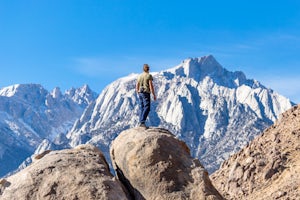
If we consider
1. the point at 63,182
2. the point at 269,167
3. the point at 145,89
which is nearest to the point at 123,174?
the point at 63,182

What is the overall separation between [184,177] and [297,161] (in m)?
31.7

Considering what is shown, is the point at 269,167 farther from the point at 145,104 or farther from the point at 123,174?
the point at 123,174

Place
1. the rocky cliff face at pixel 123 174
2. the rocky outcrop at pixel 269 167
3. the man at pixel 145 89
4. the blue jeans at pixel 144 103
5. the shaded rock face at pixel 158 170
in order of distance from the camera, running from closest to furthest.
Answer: the rocky cliff face at pixel 123 174, the shaded rock face at pixel 158 170, the man at pixel 145 89, the blue jeans at pixel 144 103, the rocky outcrop at pixel 269 167

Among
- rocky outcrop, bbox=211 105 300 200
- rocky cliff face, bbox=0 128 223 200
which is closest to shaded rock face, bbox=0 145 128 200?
rocky cliff face, bbox=0 128 223 200

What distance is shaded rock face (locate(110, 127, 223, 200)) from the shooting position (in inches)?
Result: 858

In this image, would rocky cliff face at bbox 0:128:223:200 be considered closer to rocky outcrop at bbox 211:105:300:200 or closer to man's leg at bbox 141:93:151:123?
man's leg at bbox 141:93:151:123

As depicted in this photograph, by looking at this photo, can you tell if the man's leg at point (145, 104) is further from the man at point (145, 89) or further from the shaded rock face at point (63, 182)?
the shaded rock face at point (63, 182)

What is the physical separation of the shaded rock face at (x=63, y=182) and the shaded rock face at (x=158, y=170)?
64.6 inches

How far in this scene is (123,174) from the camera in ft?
75.2

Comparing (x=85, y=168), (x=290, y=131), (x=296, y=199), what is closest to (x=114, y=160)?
(x=85, y=168)

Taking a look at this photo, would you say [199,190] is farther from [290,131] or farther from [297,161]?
[290,131]

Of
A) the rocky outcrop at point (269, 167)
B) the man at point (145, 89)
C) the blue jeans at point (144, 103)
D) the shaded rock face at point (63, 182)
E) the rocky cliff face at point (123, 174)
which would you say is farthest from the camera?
the rocky outcrop at point (269, 167)

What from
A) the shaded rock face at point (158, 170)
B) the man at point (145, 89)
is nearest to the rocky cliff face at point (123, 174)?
the shaded rock face at point (158, 170)

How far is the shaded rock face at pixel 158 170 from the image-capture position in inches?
858
